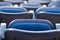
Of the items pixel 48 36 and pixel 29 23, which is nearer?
pixel 48 36

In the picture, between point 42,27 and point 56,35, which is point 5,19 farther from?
point 56,35

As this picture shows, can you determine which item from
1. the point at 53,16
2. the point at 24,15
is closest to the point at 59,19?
the point at 53,16

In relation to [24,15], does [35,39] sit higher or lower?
lower

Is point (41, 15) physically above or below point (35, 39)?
above

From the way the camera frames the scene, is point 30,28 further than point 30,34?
Yes

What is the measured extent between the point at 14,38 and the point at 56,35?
283 millimetres

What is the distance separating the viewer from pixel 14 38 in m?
1.08

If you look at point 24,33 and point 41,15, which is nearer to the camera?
point 24,33

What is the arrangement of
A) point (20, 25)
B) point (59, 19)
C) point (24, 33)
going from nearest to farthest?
point (24, 33)
point (20, 25)
point (59, 19)

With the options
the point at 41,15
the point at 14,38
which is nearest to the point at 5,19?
the point at 41,15

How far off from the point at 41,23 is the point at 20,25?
18 centimetres

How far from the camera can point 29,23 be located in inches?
52.4

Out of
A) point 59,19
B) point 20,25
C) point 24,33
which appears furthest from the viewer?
point 59,19

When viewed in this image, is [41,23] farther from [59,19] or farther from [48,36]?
[59,19]
